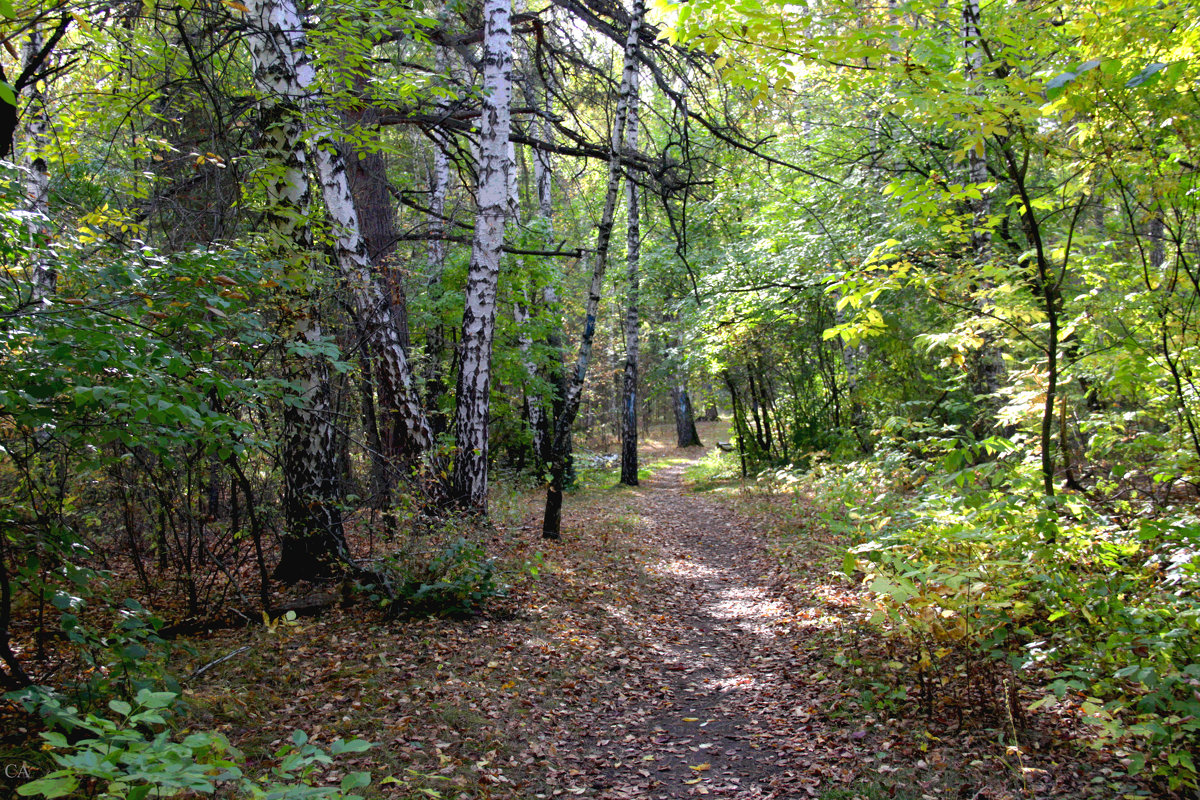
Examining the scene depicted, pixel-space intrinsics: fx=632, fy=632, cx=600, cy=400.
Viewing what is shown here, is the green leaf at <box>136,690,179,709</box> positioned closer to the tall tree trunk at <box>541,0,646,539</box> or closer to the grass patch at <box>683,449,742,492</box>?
the tall tree trunk at <box>541,0,646,539</box>

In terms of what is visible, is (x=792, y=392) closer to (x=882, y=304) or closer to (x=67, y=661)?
(x=882, y=304)

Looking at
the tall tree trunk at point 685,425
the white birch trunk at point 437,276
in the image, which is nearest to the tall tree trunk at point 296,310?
the white birch trunk at point 437,276

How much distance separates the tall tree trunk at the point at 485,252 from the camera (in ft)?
22.9

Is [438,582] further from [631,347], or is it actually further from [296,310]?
[631,347]

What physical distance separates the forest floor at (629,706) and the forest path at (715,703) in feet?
0.05

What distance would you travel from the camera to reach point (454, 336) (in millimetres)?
10242

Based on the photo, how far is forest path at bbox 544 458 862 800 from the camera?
12.1 feet

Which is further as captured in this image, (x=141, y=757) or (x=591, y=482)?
(x=591, y=482)

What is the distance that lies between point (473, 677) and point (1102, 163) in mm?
5304

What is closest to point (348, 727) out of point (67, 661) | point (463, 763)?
point (463, 763)

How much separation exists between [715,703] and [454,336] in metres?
7.23

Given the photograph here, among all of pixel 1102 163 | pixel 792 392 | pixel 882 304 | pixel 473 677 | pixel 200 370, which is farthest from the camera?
pixel 792 392

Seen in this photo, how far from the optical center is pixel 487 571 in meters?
5.76

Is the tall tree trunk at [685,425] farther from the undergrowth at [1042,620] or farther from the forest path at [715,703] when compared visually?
the undergrowth at [1042,620]
